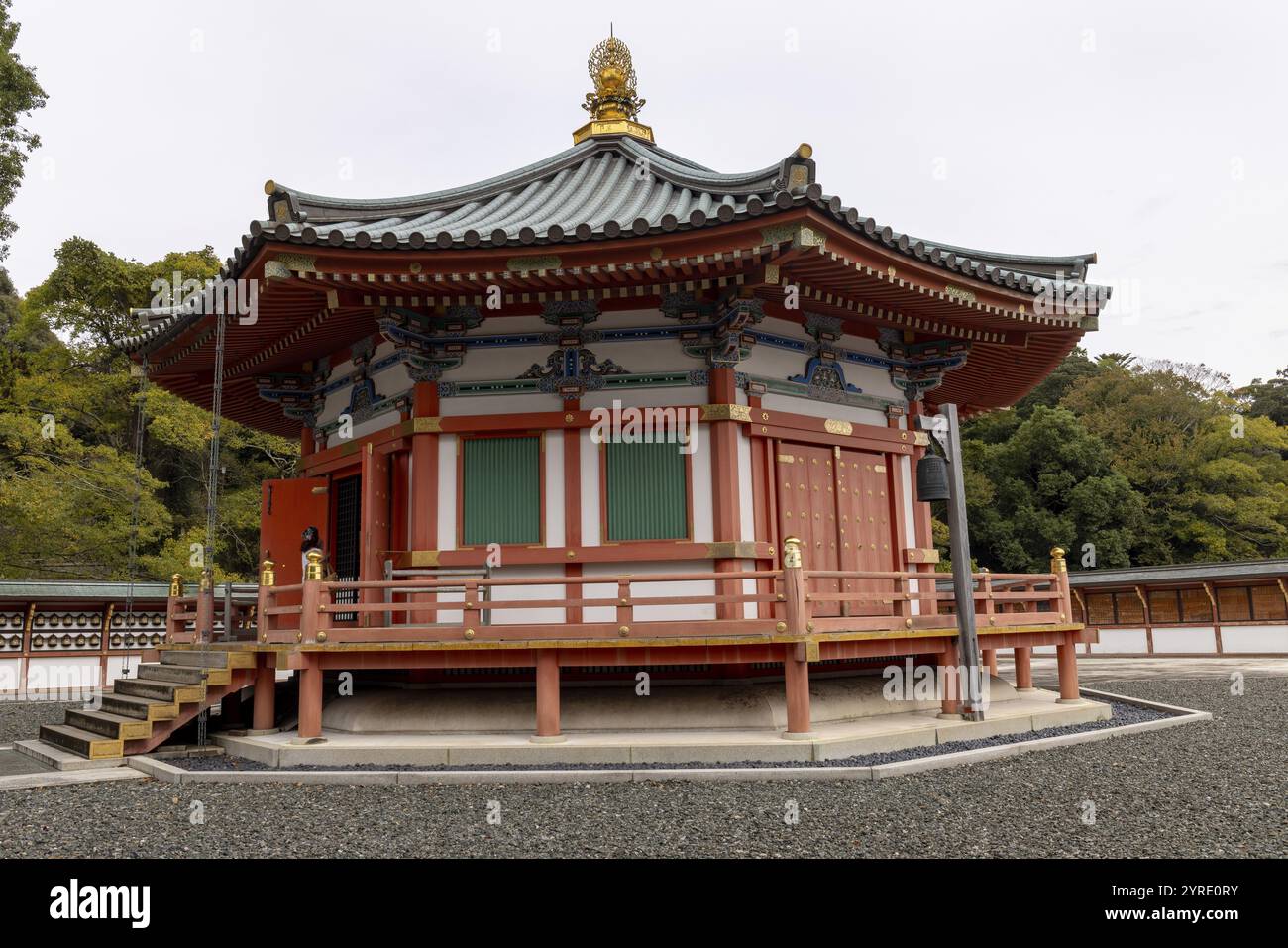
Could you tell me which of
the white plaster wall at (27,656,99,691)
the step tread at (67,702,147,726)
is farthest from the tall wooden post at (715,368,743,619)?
the white plaster wall at (27,656,99,691)

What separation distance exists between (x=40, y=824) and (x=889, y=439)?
1040 centimetres

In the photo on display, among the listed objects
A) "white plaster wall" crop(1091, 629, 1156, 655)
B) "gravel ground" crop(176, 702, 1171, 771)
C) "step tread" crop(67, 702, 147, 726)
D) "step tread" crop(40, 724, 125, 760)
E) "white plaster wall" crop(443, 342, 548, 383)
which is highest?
"white plaster wall" crop(443, 342, 548, 383)

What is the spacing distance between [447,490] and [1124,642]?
29.7 metres

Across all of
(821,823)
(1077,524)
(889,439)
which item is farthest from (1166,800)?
(1077,524)

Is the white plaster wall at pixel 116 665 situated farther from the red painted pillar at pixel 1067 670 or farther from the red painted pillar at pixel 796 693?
the red painted pillar at pixel 1067 670

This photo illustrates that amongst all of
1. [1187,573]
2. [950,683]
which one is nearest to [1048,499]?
[1187,573]

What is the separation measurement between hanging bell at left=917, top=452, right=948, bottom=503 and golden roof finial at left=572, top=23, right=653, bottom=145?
8.04 metres

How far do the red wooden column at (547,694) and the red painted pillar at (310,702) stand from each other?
2330 mm

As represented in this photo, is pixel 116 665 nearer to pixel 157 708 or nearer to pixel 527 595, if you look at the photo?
pixel 157 708

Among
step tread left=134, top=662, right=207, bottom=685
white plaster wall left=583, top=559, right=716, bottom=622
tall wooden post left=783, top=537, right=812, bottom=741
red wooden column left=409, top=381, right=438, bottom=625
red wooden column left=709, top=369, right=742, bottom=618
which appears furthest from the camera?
red wooden column left=409, top=381, right=438, bottom=625

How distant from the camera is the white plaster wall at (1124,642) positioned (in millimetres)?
31906

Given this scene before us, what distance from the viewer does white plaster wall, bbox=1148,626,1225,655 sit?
30.0 m

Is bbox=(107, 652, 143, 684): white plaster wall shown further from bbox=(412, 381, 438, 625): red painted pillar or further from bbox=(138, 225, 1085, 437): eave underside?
bbox=(412, 381, 438, 625): red painted pillar

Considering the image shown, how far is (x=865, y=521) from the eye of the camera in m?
12.1
